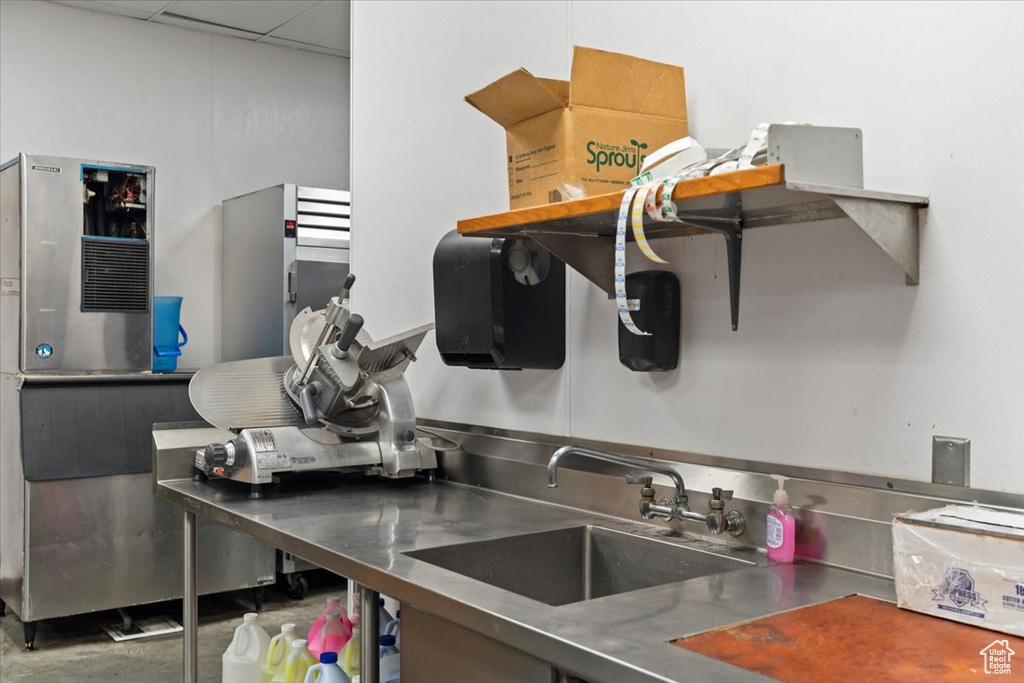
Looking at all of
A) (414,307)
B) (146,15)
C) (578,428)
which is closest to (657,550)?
(578,428)

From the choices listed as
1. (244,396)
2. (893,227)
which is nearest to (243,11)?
(244,396)

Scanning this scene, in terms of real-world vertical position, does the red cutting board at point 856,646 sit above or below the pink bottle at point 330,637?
above

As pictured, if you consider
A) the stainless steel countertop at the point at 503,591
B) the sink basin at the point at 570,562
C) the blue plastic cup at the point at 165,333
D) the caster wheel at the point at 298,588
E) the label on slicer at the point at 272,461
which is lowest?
the caster wheel at the point at 298,588

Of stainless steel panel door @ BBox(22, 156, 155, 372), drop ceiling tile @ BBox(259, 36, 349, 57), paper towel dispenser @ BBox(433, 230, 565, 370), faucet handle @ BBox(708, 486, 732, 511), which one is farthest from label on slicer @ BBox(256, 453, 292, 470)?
drop ceiling tile @ BBox(259, 36, 349, 57)

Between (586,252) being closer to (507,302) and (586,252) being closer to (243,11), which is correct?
(507,302)

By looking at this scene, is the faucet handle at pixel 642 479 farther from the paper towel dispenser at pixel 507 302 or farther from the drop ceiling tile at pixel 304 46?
the drop ceiling tile at pixel 304 46

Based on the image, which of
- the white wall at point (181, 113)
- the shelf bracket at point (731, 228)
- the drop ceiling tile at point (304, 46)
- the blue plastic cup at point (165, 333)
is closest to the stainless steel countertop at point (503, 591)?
the shelf bracket at point (731, 228)

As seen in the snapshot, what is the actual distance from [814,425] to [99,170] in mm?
3713

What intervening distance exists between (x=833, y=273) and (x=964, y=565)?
62cm

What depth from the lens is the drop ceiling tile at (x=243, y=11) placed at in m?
4.86

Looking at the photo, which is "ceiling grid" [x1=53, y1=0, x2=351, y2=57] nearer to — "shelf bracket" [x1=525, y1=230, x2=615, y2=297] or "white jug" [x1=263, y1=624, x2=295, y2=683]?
"shelf bracket" [x1=525, y1=230, x2=615, y2=297]

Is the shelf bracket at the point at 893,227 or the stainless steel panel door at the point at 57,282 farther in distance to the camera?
the stainless steel panel door at the point at 57,282

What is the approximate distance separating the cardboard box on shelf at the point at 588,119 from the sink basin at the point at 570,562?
0.75 metres

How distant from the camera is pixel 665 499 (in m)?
2.05
